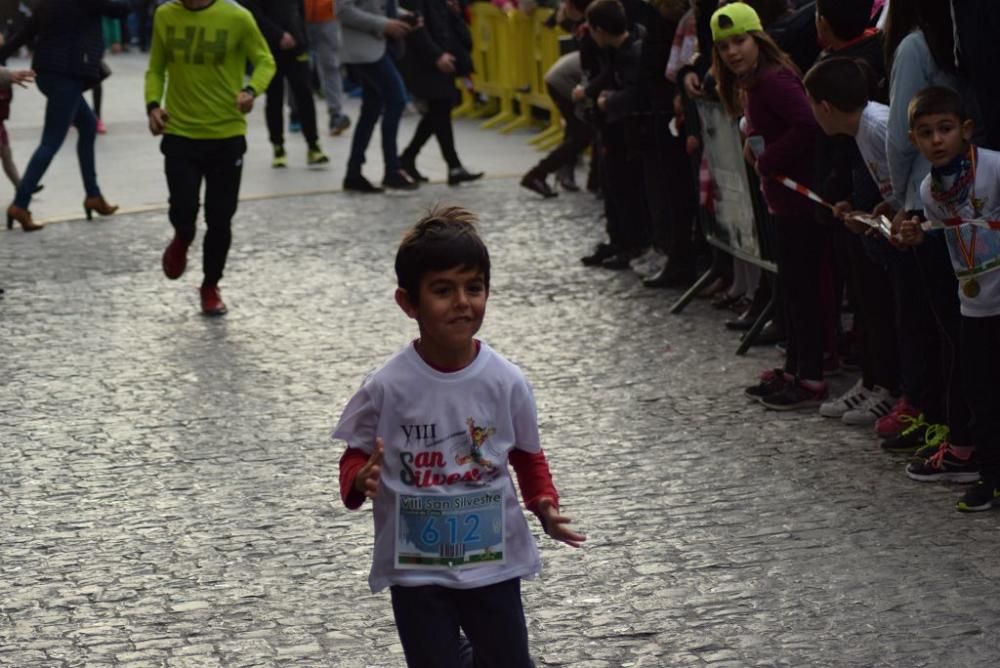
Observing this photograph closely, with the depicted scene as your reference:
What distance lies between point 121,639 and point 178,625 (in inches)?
7.2

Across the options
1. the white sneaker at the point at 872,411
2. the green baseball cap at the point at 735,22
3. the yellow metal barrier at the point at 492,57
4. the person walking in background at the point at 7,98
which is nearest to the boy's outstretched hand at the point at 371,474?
the white sneaker at the point at 872,411

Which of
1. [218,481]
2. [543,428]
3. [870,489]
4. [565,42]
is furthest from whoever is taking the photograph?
[565,42]

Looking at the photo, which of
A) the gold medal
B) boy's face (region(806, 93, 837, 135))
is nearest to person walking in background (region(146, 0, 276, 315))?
boy's face (region(806, 93, 837, 135))

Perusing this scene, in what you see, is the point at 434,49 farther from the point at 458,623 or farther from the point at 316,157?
the point at 458,623

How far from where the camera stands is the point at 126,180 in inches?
685

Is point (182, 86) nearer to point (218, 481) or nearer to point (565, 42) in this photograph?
point (218, 481)

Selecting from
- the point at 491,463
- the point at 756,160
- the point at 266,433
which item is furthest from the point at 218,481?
the point at 491,463

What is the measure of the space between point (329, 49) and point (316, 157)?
1.72 metres

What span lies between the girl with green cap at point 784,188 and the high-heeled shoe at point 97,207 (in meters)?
7.41

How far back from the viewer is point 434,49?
1619 centimetres

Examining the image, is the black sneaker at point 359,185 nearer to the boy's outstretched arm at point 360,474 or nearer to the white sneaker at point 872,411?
the white sneaker at point 872,411

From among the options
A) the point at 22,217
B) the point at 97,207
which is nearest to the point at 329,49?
the point at 97,207

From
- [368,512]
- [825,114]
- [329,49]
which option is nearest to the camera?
[368,512]

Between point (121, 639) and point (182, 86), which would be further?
point (182, 86)
